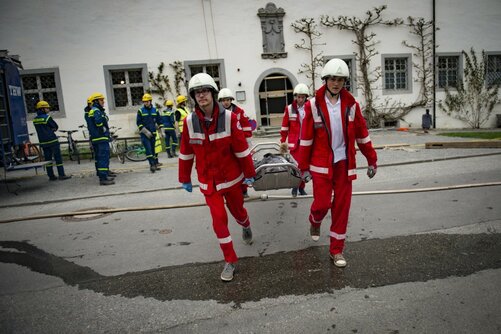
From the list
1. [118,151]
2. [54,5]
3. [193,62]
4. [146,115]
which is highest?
[54,5]

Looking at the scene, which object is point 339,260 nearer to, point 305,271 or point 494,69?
point 305,271

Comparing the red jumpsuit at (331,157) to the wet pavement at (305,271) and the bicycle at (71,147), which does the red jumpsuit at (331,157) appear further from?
the bicycle at (71,147)

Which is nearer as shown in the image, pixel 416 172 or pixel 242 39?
pixel 416 172

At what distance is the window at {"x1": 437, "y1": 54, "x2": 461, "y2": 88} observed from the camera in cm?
1780

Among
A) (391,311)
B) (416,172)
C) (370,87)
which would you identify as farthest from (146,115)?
(370,87)

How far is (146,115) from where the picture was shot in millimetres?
9812

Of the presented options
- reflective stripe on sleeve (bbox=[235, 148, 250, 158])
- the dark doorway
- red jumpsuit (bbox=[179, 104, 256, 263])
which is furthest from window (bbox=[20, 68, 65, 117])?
reflective stripe on sleeve (bbox=[235, 148, 250, 158])

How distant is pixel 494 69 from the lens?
18.5 meters

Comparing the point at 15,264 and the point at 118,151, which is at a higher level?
the point at 118,151

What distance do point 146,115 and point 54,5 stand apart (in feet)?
27.7

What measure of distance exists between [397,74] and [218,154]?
55.7 feet

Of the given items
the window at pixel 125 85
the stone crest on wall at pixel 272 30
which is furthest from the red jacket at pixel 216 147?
the stone crest on wall at pixel 272 30

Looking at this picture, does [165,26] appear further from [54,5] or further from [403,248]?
[403,248]

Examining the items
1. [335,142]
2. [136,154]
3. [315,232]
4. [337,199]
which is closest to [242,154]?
[335,142]
